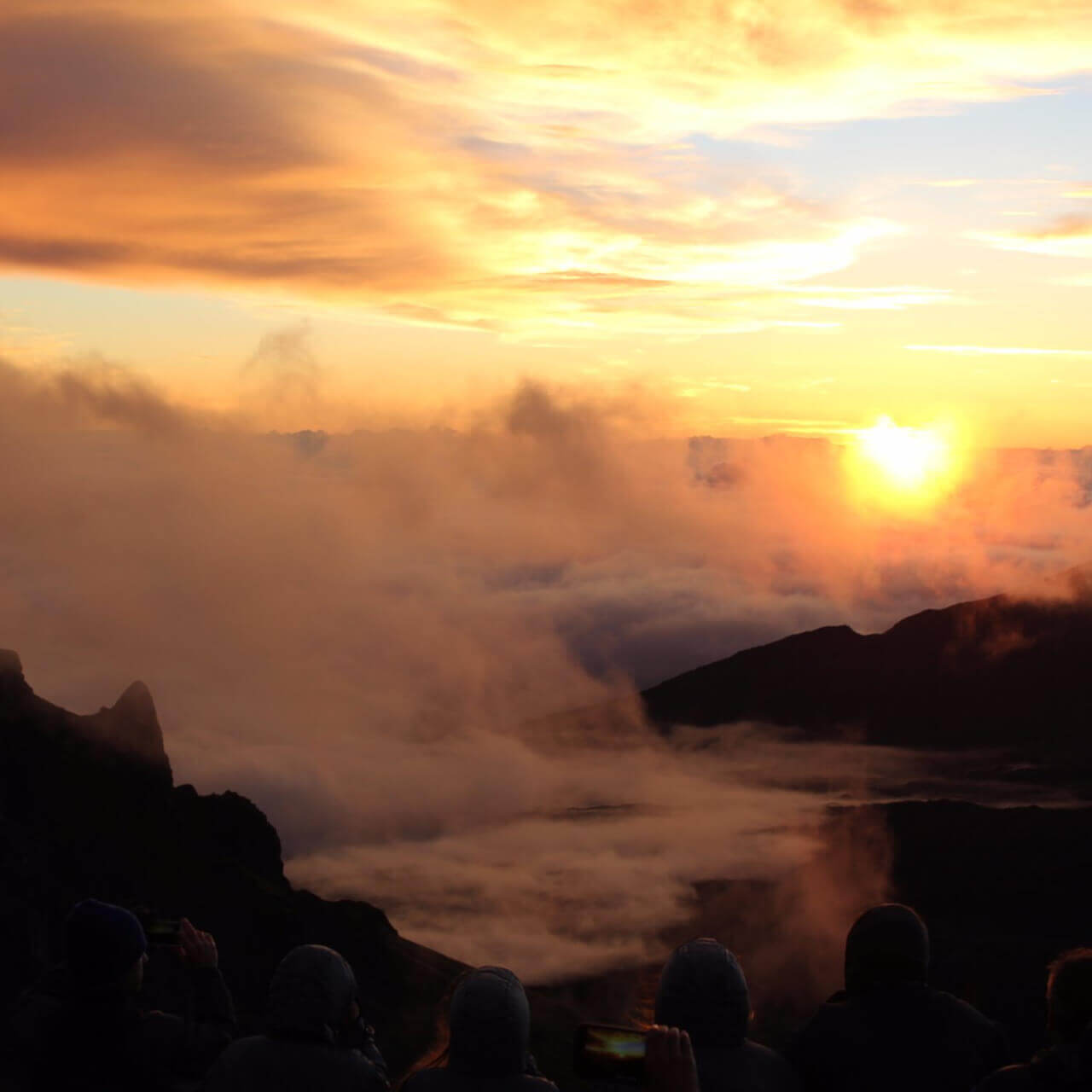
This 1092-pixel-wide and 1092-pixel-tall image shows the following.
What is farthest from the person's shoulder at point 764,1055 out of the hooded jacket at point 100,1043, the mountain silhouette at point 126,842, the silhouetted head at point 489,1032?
the mountain silhouette at point 126,842


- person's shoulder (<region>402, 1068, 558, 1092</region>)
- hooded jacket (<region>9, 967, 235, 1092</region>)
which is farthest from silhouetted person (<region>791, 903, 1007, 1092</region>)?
hooded jacket (<region>9, 967, 235, 1092</region>)

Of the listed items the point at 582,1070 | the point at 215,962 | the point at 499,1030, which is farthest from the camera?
the point at 215,962

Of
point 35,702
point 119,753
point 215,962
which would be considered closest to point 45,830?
point 35,702

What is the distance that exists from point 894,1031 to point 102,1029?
19.4ft

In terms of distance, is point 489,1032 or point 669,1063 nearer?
point 669,1063

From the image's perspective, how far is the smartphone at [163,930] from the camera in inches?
419

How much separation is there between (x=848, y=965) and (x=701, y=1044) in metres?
1.44

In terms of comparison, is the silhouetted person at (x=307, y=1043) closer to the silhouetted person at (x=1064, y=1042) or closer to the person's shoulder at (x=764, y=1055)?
the person's shoulder at (x=764, y=1055)

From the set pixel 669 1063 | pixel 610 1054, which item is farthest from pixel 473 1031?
pixel 669 1063

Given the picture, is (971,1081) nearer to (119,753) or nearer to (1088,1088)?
(1088,1088)

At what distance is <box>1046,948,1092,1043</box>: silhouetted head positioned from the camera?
8453mm

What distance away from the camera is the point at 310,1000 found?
9414 mm

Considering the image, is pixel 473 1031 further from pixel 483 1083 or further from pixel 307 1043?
pixel 307 1043

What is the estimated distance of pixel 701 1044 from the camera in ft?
30.5
